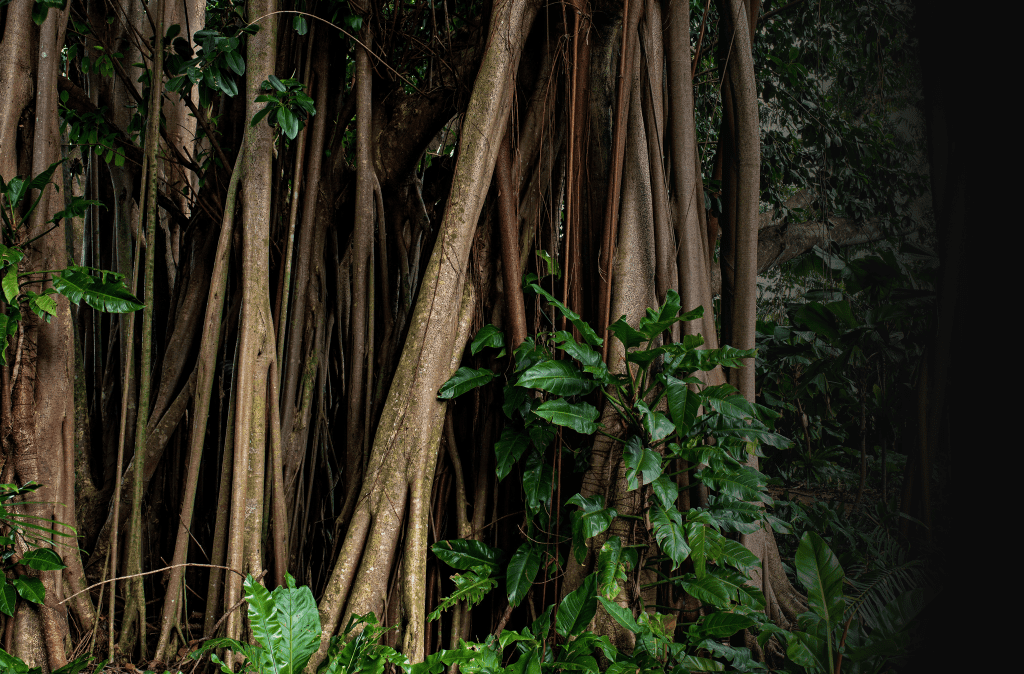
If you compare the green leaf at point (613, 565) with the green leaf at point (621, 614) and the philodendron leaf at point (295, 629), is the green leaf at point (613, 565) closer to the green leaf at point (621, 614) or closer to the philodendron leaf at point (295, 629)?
the green leaf at point (621, 614)

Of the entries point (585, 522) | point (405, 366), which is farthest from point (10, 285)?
point (585, 522)

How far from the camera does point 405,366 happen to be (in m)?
2.14

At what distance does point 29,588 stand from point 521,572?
1447 millimetres

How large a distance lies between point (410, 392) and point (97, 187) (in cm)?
193

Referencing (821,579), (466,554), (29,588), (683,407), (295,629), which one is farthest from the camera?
(466,554)

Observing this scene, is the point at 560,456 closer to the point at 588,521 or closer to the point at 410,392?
the point at 588,521

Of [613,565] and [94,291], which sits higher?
[94,291]

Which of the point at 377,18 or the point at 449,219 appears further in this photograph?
the point at 377,18

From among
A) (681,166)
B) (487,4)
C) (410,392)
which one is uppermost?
(487,4)

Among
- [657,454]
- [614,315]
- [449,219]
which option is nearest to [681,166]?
[614,315]

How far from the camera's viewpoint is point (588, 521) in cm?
182

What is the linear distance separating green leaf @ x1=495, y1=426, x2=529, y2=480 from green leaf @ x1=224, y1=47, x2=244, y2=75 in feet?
4.81

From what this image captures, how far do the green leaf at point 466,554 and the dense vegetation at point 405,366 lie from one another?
1 cm

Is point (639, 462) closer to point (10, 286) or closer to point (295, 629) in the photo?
point (295, 629)
